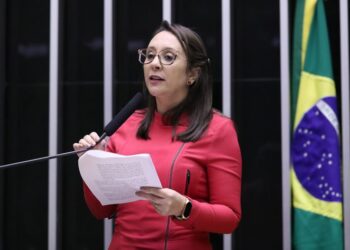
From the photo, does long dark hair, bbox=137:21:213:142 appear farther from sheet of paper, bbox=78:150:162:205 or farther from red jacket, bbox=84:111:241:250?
sheet of paper, bbox=78:150:162:205

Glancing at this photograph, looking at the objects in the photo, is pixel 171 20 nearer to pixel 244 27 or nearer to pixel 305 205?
pixel 244 27

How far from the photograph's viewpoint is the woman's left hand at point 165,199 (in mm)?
1494

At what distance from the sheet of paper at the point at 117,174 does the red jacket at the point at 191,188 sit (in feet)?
0.39

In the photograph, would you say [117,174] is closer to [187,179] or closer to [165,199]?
[165,199]

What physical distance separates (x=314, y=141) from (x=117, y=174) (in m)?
1.44

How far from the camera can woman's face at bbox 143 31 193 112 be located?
1772 millimetres

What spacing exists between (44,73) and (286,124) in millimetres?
1384

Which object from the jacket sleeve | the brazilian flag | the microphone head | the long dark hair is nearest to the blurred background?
the brazilian flag

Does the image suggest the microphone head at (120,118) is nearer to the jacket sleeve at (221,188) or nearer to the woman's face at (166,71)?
the woman's face at (166,71)

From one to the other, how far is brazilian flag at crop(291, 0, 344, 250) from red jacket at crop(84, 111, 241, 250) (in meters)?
1.04

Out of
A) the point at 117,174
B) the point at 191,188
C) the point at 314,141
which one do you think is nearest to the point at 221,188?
the point at 191,188

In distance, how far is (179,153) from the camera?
169 centimetres

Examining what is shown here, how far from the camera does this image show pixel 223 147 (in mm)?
1711

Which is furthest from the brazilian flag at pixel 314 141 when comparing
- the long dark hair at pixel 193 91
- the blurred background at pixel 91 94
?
the long dark hair at pixel 193 91
